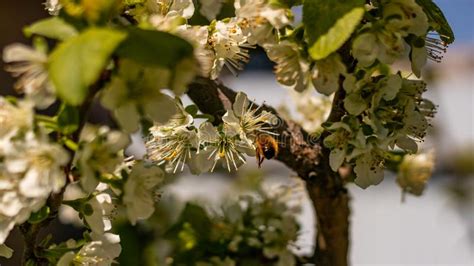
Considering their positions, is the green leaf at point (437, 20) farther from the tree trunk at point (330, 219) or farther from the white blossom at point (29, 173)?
the white blossom at point (29, 173)

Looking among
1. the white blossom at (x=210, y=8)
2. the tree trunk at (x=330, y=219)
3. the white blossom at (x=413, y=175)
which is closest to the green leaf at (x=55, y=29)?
the white blossom at (x=210, y=8)

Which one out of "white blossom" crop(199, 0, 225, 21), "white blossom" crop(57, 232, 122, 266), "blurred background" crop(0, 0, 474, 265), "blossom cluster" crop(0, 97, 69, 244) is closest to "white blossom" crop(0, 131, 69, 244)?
"blossom cluster" crop(0, 97, 69, 244)

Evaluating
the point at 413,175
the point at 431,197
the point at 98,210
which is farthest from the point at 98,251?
the point at 431,197

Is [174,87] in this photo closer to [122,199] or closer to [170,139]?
[122,199]

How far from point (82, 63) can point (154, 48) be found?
4 cm

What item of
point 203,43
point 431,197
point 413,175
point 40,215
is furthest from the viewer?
point 431,197

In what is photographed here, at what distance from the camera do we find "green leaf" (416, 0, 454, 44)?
0.66 meters

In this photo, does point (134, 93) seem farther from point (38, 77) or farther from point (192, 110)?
point (192, 110)

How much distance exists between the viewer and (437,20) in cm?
67

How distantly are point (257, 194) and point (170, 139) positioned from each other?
0.30 metres

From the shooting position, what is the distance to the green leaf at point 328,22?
0.59 m

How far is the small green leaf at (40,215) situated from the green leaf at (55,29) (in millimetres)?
136

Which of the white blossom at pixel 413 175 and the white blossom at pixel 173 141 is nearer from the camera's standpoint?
the white blossom at pixel 173 141

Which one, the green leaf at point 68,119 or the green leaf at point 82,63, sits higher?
the green leaf at point 82,63
